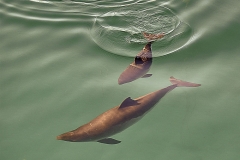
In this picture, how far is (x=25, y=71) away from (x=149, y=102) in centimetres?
219

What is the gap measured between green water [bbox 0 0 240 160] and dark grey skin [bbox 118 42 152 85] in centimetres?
12

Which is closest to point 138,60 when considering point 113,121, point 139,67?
point 139,67

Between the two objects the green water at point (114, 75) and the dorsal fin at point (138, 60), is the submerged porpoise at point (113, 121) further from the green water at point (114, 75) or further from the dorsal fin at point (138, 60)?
the dorsal fin at point (138, 60)

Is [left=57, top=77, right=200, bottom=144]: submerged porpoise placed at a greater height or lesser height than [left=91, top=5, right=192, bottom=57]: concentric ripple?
lesser

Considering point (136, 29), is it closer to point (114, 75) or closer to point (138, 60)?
point (138, 60)

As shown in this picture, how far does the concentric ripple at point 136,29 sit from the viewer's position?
621 centimetres

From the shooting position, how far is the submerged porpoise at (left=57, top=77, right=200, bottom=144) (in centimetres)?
455

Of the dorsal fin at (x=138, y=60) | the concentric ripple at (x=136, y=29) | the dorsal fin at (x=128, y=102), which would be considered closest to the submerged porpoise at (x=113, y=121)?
the dorsal fin at (x=128, y=102)

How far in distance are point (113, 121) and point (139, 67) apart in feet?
4.07

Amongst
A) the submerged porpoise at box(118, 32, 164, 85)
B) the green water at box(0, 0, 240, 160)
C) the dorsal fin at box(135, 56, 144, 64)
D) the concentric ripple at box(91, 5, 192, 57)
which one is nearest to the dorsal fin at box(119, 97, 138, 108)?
the green water at box(0, 0, 240, 160)

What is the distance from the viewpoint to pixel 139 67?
5613 mm

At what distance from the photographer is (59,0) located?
738 cm

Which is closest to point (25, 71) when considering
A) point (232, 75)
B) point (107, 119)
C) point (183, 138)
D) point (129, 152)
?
point (107, 119)

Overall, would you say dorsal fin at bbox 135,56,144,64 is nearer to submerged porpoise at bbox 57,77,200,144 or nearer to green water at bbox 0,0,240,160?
green water at bbox 0,0,240,160
